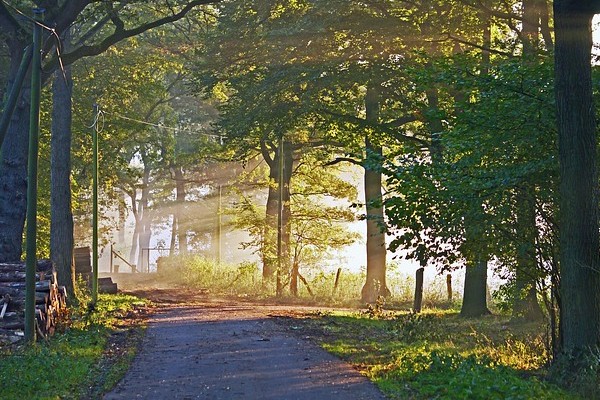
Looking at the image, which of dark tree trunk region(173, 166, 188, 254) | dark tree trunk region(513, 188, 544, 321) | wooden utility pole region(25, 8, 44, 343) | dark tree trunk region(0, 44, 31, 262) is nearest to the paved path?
wooden utility pole region(25, 8, 44, 343)

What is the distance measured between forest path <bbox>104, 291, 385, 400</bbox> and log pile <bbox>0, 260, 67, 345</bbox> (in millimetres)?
2043

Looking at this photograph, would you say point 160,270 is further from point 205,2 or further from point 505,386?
point 505,386

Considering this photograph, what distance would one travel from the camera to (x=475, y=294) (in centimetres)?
2695

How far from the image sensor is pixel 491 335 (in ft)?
68.2

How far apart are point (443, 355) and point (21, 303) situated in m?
8.69

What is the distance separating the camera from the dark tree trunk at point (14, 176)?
22.2 meters

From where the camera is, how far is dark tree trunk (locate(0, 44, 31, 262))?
2223 centimetres

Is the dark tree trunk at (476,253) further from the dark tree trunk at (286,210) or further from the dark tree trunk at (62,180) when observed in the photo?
the dark tree trunk at (286,210)

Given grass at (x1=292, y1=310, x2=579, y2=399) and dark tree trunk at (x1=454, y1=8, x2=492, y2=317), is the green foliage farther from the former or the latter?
grass at (x1=292, y1=310, x2=579, y2=399)

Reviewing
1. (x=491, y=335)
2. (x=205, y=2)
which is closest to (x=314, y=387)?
(x=491, y=335)

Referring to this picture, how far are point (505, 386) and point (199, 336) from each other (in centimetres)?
945

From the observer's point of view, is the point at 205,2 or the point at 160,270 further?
the point at 160,270

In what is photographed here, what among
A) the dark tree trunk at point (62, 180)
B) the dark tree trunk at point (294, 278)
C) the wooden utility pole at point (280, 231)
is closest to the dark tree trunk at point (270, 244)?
the wooden utility pole at point (280, 231)

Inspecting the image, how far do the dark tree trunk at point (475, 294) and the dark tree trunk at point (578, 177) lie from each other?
530 inches
